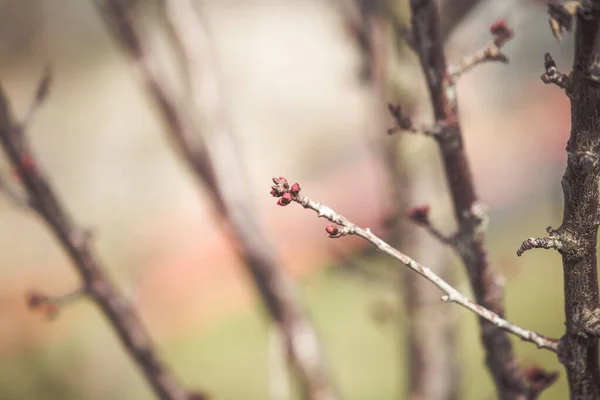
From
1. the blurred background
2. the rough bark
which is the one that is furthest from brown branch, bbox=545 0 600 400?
the blurred background

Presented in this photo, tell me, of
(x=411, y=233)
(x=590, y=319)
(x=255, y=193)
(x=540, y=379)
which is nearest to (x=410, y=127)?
(x=590, y=319)

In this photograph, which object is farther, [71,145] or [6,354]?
[71,145]

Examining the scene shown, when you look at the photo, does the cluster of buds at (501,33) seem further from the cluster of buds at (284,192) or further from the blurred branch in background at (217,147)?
the blurred branch in background at (217,147)

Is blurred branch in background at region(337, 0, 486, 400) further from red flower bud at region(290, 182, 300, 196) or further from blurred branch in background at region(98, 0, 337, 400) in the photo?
red flower bud at region(290, 182, 300, 196)

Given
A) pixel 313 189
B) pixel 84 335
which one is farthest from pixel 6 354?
pixel 313 189

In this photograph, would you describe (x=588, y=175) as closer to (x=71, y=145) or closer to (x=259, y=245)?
(x=259, y=245)

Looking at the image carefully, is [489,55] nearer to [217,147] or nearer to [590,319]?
[590,319]

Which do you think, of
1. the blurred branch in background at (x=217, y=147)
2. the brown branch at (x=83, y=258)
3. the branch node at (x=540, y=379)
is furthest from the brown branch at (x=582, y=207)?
the blurred branch in background at (x=217, y=147)
